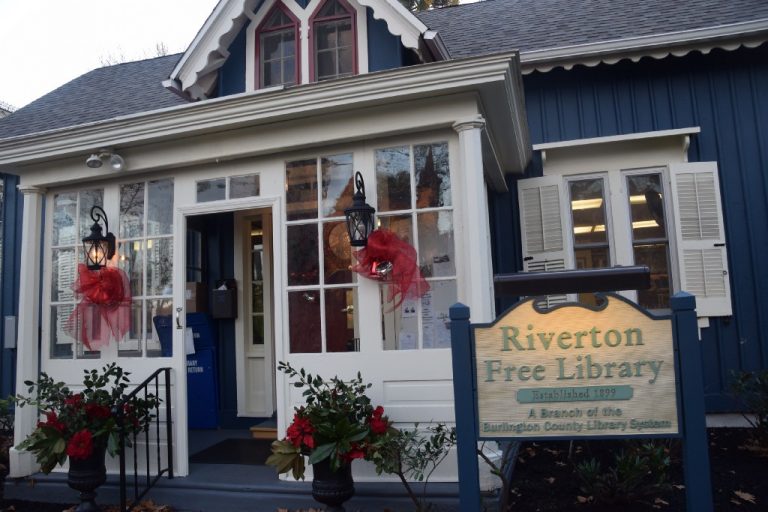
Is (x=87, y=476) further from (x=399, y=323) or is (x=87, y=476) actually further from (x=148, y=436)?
(x=399, y=323)

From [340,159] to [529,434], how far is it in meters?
2.42

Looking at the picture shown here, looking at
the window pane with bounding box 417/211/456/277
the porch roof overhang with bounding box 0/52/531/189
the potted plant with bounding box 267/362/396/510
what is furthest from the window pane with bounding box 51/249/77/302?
the window pane with bounding box 417/211/456/277

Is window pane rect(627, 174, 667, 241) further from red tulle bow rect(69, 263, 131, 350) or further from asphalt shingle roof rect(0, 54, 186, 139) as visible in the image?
asphalt shingle roof rect(0, 54, 186, 139)

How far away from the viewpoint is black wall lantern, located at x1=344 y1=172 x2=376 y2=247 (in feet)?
12.4

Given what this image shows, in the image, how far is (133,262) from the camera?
4570 mm

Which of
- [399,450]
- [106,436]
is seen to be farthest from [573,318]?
[106,436]

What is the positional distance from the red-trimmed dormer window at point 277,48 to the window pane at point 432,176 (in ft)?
6.51

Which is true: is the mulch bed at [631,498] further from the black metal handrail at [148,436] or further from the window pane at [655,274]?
the black metal handrail at [148,436]

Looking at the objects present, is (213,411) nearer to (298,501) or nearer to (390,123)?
(298,501)

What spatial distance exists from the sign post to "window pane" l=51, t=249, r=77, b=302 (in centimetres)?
371

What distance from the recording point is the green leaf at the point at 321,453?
3236 mm

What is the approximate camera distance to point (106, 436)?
3781mm

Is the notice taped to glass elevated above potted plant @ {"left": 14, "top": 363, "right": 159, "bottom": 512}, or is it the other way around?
the notice taped to glass

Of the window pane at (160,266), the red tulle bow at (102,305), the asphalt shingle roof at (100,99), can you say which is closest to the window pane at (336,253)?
the window pane at (160,266)
